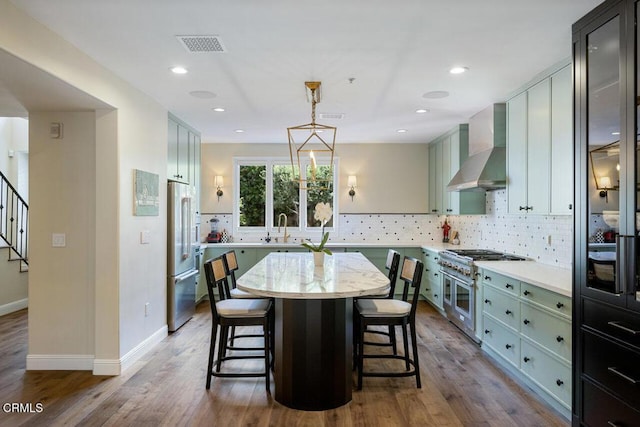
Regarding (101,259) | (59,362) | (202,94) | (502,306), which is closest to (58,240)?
(101,259)

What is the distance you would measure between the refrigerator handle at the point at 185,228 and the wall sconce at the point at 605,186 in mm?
3990

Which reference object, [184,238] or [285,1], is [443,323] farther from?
[285,1]

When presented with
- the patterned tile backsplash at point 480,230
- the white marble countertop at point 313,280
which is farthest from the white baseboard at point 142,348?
the patterned tile backsplash at point 480,230

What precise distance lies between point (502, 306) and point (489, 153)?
5.45 feet

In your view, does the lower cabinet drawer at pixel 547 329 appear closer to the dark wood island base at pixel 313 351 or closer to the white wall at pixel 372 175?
the dark wood island base at pixel 313 351

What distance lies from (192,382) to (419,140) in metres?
4.84

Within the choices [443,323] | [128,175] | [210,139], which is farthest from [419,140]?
[128,175]

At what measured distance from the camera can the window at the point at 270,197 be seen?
22.0ft

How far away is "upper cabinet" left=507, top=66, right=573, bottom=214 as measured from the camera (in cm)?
304

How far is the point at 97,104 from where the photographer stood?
3244mm

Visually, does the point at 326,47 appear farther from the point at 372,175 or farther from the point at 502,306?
the point at 372,175

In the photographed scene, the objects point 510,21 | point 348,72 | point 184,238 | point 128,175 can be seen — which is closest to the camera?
point 510,21

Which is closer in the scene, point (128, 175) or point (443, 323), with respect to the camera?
point (128, 175)

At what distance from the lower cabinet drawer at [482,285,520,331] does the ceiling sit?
1875mm
